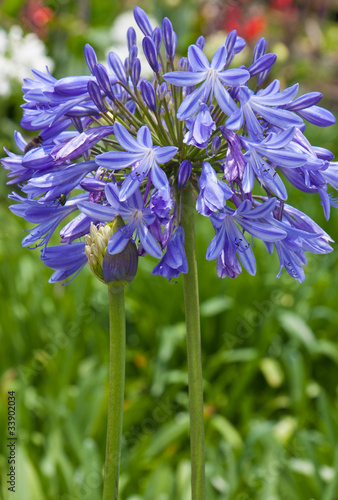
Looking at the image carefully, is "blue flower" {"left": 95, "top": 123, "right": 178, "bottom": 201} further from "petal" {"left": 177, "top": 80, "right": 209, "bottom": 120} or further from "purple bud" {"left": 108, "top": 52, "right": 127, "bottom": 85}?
"purple bud" {"left": 108, "top": 52, "right": 127, "bottom": 85}

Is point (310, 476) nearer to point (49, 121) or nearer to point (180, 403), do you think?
point (180, 403)

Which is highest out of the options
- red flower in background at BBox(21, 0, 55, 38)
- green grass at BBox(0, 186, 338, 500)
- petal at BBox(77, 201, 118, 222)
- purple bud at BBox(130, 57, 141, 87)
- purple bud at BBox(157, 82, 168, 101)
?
red flower in background at BBox(21, 0, 55, 38)

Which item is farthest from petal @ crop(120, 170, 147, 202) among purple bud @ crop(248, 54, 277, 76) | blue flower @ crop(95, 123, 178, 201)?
purple bud @ crop(248, 54, 277, 76)

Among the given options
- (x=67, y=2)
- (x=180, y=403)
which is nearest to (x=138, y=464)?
(x=180, y=403)

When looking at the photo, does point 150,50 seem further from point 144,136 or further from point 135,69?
A: point 144,136

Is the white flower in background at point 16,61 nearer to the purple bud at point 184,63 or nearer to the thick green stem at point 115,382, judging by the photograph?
the purple bud at point 184,63

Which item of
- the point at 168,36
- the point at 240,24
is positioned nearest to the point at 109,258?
the point at 168,36

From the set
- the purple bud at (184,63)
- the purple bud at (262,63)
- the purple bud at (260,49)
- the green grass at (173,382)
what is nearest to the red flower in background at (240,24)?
the green grass at (173,382)
